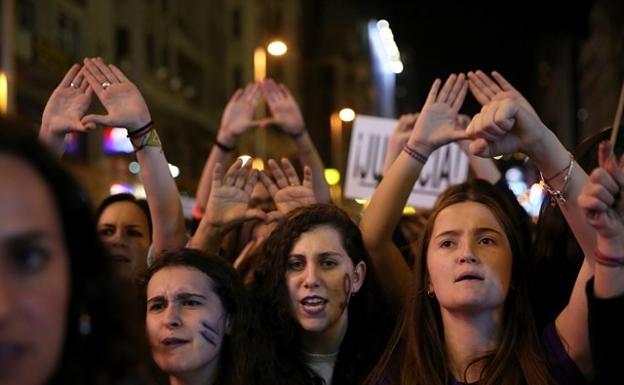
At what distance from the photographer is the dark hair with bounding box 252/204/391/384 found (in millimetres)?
3695

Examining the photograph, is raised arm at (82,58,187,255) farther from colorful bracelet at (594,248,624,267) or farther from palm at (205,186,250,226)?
colorful bracelet at (594,248,624,267)

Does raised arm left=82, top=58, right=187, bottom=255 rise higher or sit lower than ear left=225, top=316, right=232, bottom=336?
higher

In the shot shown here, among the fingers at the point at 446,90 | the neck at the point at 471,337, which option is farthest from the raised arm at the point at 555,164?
the fingers at the point at 446,90

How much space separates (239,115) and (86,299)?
401 centimetres

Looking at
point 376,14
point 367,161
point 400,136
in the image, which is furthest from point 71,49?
point 376,14

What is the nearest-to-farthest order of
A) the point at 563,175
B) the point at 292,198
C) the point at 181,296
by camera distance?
1. the point at 563,175
2. the point at 181,296
3. the point at 292,198

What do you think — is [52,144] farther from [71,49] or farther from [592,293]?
[71,49]

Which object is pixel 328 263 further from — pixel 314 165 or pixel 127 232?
pixel 314 165

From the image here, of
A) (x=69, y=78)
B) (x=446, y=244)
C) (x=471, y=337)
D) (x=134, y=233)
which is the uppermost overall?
(x=69, y=78)

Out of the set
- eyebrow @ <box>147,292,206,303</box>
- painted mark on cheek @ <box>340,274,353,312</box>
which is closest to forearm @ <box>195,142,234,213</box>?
painted mark on cheek @ <box>340,274,353,312</box>

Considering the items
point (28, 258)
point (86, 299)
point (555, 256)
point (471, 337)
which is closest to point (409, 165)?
point (555, 256)

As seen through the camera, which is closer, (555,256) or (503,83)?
(555,256)

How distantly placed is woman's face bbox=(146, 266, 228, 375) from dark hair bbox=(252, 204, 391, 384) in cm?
28

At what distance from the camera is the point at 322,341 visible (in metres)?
3.82
